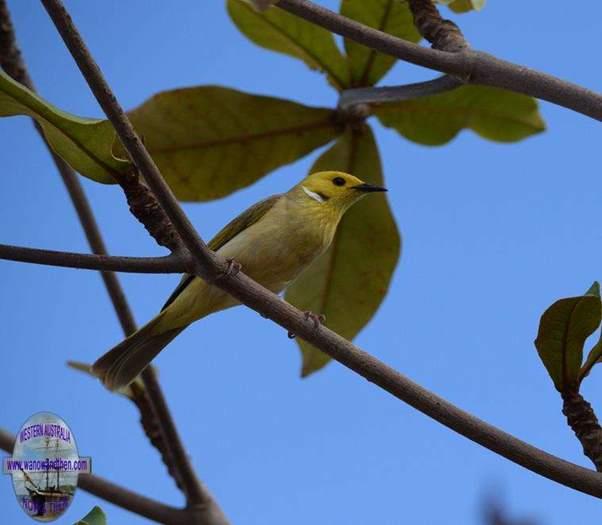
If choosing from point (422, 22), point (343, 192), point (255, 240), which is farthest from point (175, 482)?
point (422, 22)

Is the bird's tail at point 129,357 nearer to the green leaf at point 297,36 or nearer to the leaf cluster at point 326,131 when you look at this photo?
the leaf cluster at point 326,131

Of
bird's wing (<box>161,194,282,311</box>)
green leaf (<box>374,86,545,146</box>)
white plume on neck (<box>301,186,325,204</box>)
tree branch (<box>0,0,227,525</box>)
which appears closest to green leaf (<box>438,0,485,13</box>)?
green leaf (<box>374,86,545,146</box>)

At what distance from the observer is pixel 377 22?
3246 millimetres

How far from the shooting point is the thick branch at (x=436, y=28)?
2316 millimetres

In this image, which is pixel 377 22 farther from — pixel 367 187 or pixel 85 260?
pixel 85 260

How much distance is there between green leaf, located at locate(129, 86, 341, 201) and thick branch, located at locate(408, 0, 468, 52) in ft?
2.56

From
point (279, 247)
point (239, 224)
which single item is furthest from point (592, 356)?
point (239, 224)

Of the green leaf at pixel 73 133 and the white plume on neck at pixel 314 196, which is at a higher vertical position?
the white plume on neck at pixel 314 196

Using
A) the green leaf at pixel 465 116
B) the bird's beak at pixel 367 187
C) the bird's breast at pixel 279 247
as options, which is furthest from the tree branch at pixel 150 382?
the green leaf at pixel 465 116

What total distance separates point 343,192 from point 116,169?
1495 millimetres

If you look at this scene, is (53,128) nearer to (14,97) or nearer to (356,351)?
(14,97)

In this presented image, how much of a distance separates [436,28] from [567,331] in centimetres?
79

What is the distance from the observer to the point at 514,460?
1830 mm

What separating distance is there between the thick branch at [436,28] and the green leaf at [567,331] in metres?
0.59
